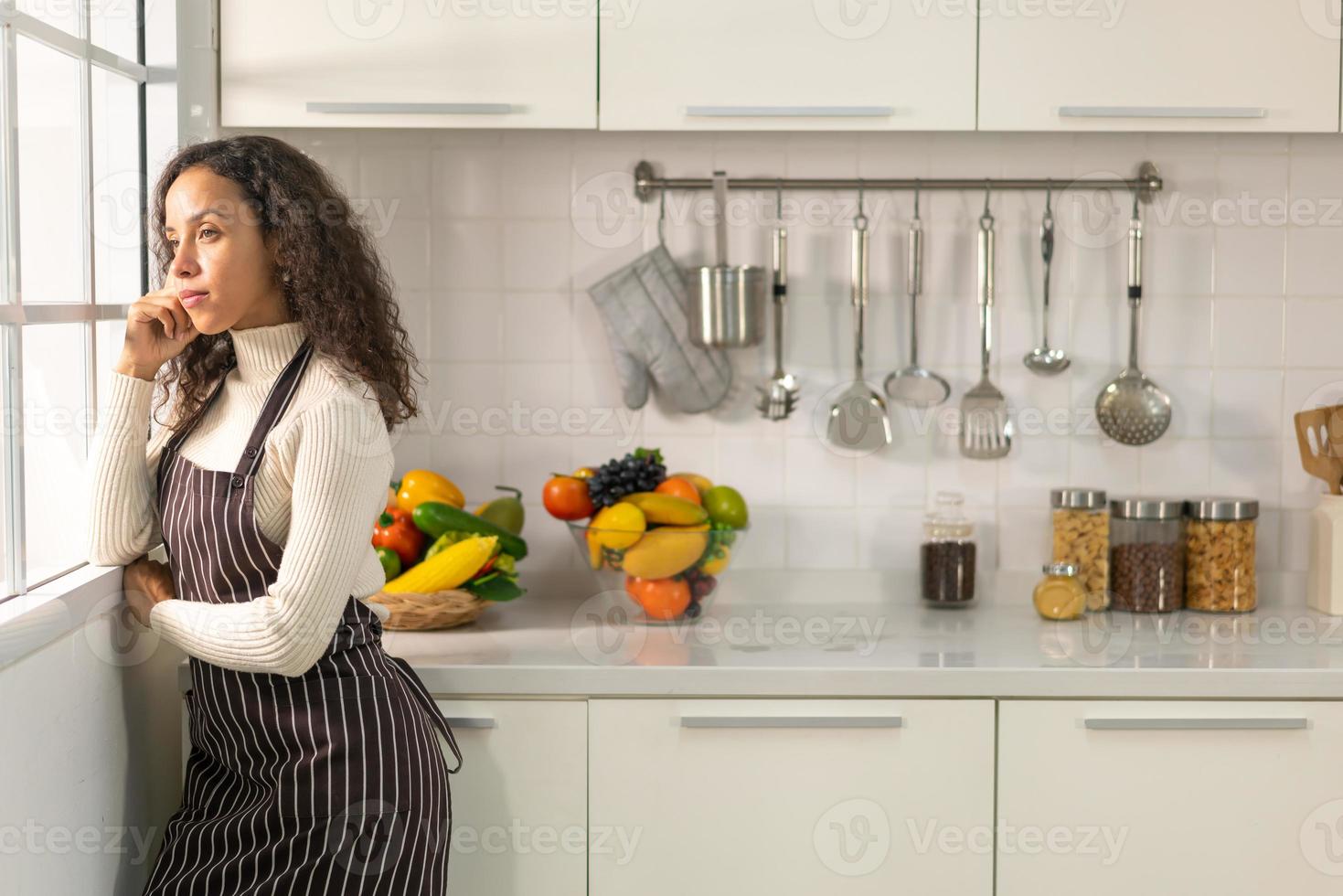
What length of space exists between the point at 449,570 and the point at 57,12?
849 mm

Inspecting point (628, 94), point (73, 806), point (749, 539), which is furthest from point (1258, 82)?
point (73, 806)

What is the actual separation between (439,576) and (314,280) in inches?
23.5

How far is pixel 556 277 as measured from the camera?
6.98ft

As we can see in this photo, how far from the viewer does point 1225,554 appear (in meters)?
2.01

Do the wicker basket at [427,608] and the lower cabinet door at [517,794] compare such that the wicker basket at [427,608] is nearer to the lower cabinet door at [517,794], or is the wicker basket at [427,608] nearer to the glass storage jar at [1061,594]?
the lower cabinet door at [517,794]

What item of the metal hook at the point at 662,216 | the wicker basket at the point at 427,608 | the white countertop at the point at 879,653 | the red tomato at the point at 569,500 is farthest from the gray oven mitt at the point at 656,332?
the wicker basket at the point at 427,608

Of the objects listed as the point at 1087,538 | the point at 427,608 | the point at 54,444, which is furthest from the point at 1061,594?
the point at 54,444

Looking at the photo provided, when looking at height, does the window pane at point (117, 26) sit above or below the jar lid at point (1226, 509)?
above

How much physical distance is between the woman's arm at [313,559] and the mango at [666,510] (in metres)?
0.58

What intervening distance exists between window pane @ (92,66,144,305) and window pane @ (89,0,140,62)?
4 centimetres

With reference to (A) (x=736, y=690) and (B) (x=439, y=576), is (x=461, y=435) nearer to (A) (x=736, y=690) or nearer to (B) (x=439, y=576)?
(B) (x=439, y=576)

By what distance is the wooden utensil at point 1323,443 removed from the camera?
198 centimetres

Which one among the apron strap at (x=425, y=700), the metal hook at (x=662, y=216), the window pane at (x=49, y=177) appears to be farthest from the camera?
the metal hook at (x=662, y=216)

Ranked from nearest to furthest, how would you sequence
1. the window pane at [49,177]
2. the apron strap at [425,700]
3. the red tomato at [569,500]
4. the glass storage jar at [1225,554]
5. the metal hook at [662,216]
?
the window pane at [49,177] → the apron strap at [425,700] → the red tomato at [569,500] → the glass storage jar at [1225,554] → the metal hook at [662,216]
